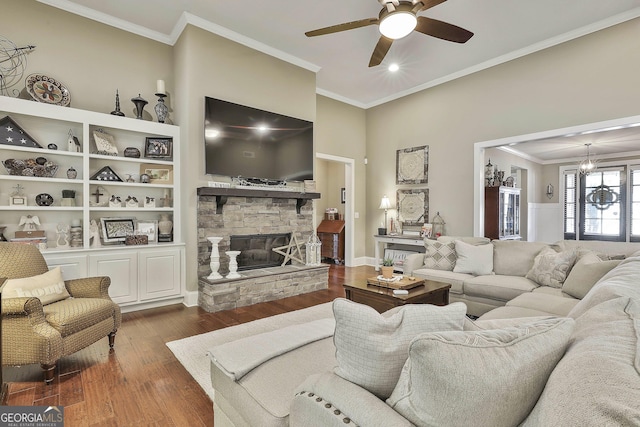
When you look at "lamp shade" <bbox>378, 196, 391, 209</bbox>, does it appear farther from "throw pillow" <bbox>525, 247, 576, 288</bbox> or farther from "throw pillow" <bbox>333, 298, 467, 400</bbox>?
"throw pillow" <bbox>333, 298, 467, 400</bbox>

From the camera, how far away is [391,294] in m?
2.82

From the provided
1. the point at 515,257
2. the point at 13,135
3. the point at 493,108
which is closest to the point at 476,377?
the point at 515,257

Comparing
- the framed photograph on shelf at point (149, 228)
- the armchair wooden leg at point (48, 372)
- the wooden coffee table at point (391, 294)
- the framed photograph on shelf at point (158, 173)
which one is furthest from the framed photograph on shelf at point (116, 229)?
the wooden coffee table at point (391, 294)

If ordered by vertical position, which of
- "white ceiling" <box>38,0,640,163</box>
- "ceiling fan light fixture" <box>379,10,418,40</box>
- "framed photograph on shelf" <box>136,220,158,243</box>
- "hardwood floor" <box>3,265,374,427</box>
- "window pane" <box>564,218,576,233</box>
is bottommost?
"hardwood floor" <box>3,265,374,427</box>

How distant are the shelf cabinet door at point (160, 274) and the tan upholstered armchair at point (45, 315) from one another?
0.97 m

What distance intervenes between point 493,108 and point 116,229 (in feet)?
18.2

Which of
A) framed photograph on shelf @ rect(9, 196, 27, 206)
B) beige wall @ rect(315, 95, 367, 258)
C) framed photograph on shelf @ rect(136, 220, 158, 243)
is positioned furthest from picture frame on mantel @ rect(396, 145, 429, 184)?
framed photograph on shelf @ rect(9, 196, 27, 206)

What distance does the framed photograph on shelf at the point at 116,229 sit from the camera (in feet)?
12.3

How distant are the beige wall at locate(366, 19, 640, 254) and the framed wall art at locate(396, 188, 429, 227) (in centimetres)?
16

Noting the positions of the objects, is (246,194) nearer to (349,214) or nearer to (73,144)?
(73,144)

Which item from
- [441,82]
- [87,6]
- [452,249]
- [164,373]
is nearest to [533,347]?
[164,373]

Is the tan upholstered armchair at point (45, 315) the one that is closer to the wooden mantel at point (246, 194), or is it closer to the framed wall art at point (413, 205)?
the wooden mantel at point (246, 194)

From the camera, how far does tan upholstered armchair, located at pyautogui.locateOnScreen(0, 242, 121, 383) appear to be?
206 centimetres

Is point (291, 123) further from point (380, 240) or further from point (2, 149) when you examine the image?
point (2, 149)
